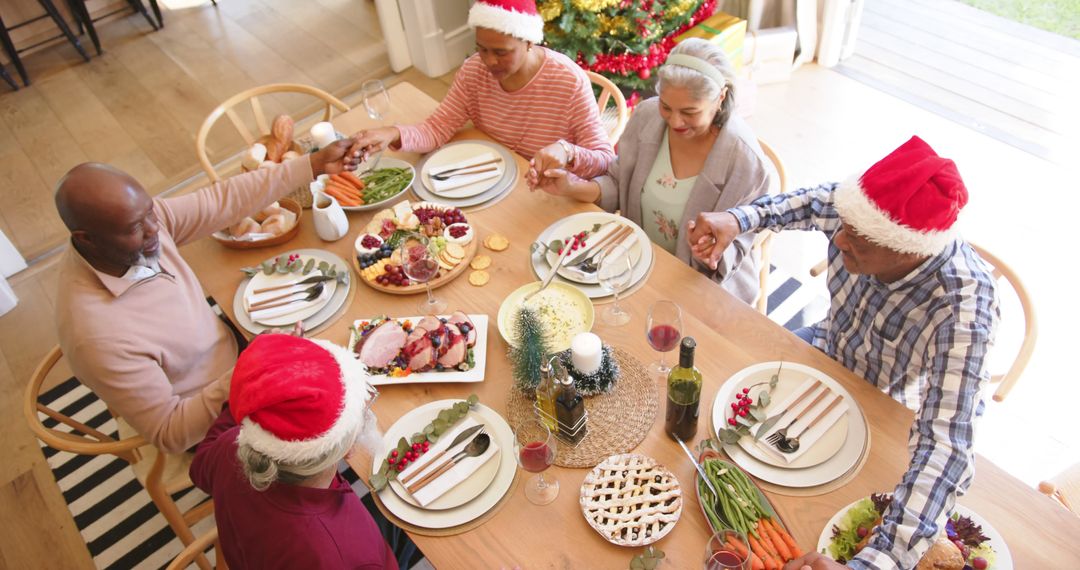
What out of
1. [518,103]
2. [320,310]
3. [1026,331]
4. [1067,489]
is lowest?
[1067,489]

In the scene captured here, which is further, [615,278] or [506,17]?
[506,17]

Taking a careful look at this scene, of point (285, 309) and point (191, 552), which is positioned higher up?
point (285, 309)

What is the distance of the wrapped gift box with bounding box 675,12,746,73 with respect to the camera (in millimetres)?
3777

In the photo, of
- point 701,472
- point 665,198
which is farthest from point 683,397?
point 665,198

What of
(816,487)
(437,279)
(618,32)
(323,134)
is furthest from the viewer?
(618,32)

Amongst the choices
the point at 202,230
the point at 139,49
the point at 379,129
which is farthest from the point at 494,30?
the point at 139,49

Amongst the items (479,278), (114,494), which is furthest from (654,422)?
(114,494)

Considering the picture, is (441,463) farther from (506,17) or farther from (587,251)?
(506,17)

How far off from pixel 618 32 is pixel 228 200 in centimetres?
217

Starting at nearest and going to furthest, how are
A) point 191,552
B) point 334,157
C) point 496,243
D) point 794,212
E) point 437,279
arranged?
1. point 191,552
2. point 794,212
3. point 437,279
4. point 496,243
5. point 334,157

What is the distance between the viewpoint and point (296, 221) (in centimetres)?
225

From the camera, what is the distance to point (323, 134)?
2363 mm

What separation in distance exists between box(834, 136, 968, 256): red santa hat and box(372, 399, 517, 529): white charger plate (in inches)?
37.2

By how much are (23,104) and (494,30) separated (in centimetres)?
405
